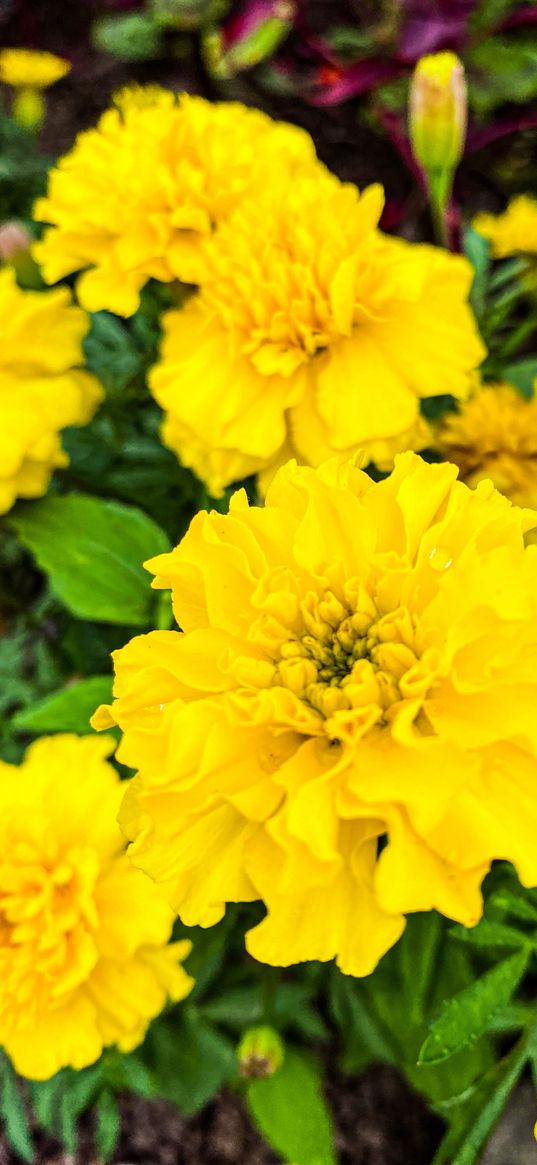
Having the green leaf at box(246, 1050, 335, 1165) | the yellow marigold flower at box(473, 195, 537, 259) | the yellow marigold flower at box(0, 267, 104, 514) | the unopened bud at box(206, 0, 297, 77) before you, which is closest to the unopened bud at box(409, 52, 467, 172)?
the yellow marigold flower at box(473, 195, 537, 259)

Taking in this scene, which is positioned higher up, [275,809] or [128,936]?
[275,809]

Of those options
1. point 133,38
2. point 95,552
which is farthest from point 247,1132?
point 133,38

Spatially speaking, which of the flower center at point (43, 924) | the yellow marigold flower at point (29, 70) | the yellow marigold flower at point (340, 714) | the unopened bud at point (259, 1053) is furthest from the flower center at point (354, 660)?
the yellow marigold flower at point (29, 70)

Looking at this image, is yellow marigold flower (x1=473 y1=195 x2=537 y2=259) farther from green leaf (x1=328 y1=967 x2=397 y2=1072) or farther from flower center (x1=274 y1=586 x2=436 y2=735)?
green leaf (x1=328 y1=967 x2=397 y2=1072)

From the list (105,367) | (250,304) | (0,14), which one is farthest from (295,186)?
(0,14)

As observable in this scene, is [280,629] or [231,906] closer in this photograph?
[280,629]

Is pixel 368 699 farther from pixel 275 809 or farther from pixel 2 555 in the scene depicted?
pixel 2 555
